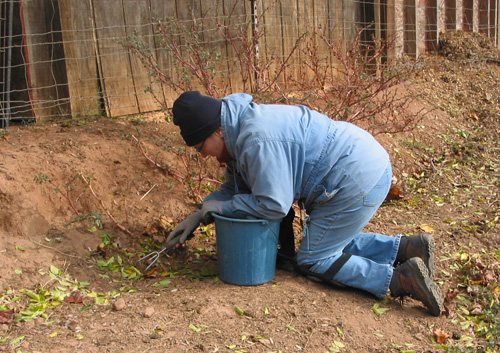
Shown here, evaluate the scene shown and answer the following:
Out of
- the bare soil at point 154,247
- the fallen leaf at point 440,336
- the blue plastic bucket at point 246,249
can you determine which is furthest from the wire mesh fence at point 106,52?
the fallen leaf at point 440,336

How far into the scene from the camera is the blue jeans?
3.38 meters

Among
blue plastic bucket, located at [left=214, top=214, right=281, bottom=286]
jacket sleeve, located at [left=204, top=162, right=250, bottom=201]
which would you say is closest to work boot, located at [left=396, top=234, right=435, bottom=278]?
blue plastic bucket, located at [left=214, top=214, right=281, bottom=286]

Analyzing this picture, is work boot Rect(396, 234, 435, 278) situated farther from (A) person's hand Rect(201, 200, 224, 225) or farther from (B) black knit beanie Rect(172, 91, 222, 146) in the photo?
(B) black knit beanie Rect(172, 91, 222, 146)

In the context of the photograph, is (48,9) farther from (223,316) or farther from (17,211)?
(223,316)

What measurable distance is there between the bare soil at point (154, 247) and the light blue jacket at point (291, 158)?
0.60m

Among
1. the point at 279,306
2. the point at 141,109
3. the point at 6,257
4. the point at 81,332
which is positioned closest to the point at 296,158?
the point at 279,306

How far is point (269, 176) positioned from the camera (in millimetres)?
3086

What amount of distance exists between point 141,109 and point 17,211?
6.40 ft

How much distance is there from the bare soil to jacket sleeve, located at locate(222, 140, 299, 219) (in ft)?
1.83

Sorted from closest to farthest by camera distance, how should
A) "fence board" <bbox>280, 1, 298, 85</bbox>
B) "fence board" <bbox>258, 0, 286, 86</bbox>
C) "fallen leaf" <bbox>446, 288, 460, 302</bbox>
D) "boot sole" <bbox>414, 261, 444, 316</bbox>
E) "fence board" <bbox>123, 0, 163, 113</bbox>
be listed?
1. "boot sole" <bbox>414, 261, 444, 316</bbox>
2. "fallen leaf" <bbox>446, 288, 460, 302</bbox>
3. "fence board" <bbox>123, 0, 163, 113</bbox>
4. "fence board" <bbox>258, 0, 286, 86</bbox>
5. "fence board" <bbox>280, 1, 298, 85</bbox>

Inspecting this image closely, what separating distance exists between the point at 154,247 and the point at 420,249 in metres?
1.85

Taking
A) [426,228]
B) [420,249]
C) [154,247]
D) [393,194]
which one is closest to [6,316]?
[154,247]

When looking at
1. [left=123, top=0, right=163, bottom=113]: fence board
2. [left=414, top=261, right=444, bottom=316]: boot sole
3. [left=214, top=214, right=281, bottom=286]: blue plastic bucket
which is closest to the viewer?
[left=414, top=261, right=444, bottom=316]: boot sole

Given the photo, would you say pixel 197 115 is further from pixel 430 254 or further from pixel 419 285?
pixel 430 254
